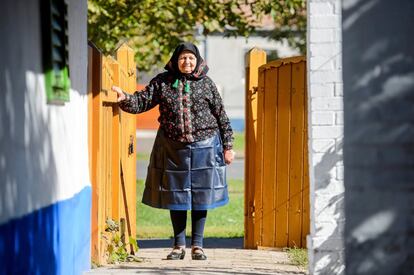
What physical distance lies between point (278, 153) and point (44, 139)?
4195 mm

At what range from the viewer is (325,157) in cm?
833

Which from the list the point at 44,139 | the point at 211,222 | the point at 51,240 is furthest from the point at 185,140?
the point at 211,222

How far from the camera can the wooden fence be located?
9.53 meters

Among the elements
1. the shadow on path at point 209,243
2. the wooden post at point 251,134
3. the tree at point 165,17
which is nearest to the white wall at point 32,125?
the wooden post at point 251,134

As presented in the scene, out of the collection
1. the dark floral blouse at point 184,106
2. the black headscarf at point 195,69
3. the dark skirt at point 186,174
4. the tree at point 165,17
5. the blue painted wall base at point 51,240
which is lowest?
the blue painted wall base at point 51,240

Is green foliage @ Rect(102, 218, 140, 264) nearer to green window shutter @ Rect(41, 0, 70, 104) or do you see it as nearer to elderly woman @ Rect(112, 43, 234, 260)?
elderly woman @ Rect(112, 43, 234, 260)

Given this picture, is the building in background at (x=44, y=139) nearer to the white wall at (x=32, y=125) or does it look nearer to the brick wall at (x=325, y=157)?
the white wall at (x=32, y=125)

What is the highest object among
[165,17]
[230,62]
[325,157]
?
[230,62]

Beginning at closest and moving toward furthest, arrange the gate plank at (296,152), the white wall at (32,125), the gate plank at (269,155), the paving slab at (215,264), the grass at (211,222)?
the white wall at (32,125) → the paving slab at (215,264) → the gate plank at (296,152) → the gate plank at (269,155) → the grass at (211,222)

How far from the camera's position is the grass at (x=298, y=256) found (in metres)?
9.87

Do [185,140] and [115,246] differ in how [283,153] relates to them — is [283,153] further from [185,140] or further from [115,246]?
[115,246]

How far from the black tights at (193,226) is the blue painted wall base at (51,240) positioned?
1.30 meters

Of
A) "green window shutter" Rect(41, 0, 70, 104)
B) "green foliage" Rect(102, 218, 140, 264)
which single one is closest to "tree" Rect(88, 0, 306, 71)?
"green foliage" Rect(102, 218, 140, 264)

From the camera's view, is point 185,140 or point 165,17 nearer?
point 185,140
